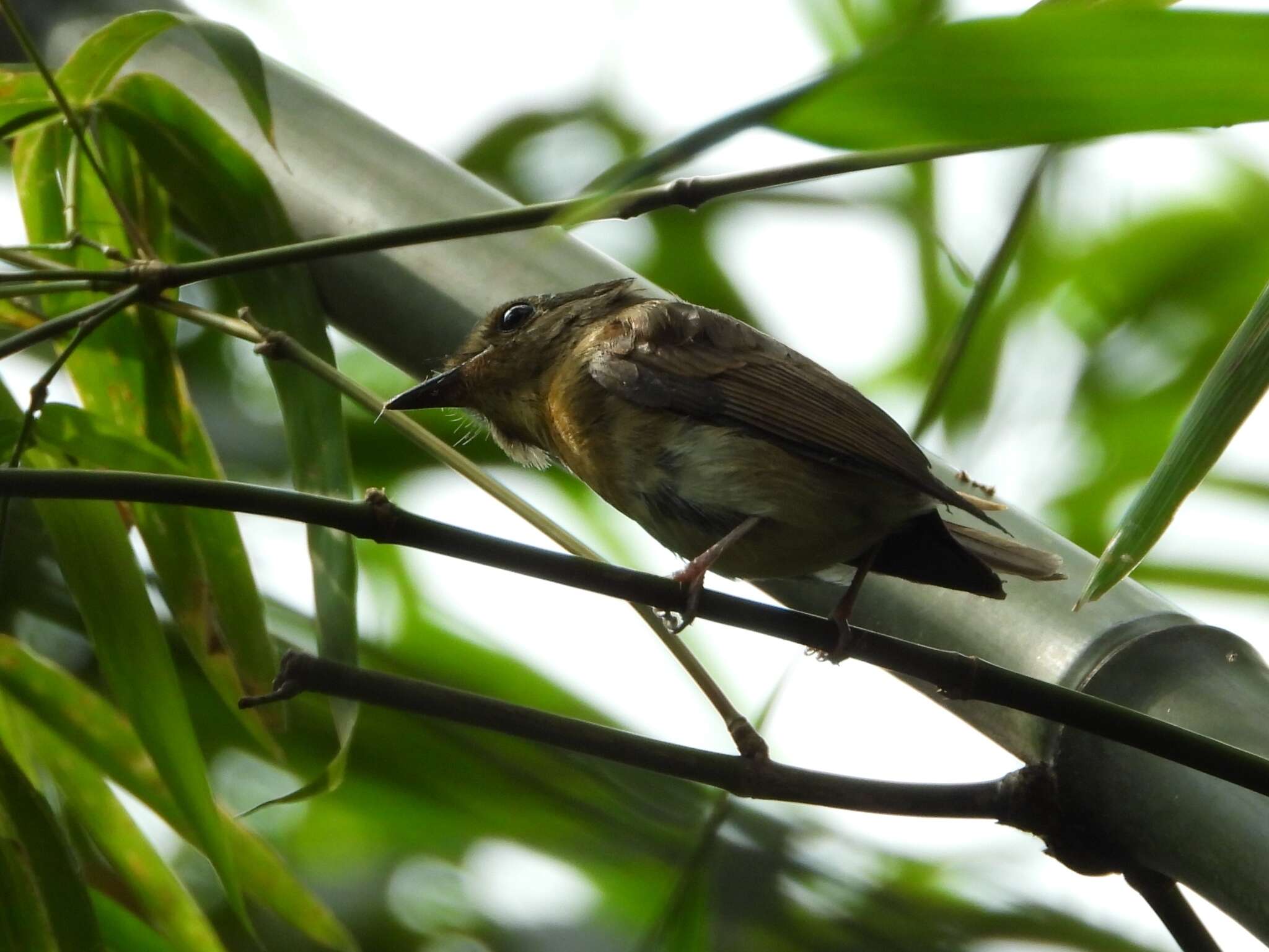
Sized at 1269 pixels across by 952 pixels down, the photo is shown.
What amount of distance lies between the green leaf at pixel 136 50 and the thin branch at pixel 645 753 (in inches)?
31.5

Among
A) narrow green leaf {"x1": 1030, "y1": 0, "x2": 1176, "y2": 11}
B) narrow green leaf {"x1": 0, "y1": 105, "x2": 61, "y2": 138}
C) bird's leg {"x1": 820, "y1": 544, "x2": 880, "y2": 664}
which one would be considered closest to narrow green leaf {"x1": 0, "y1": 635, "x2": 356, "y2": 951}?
narrow green leaf {"x1": 0, "y1": 105, "x2": 61, "y2": 138}

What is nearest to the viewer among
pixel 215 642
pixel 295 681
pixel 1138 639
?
pixel 295 681

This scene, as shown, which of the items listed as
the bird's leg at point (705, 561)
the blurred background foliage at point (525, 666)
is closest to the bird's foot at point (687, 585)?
the bird's leg at point (705, 561)

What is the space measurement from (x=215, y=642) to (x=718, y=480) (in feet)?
2.83

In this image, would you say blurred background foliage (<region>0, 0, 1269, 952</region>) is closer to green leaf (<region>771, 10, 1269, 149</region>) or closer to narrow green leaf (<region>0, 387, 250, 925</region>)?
narrow green leaf (<region>0, 387, 250, 925</region>)

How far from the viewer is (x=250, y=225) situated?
212 centimetres

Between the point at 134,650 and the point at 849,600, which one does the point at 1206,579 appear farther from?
the point at 134,650

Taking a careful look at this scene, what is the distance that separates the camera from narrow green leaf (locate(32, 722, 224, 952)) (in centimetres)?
204

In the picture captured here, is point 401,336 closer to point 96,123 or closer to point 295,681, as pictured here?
point 96,123

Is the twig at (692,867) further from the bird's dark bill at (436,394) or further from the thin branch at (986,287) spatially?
the bird's dark bill at (436,394)

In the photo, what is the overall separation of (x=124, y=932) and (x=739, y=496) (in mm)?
1234

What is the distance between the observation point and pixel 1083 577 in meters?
1.83

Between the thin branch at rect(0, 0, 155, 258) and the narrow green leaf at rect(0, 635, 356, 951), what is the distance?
652mm

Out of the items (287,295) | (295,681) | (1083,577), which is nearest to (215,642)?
(287,295)
